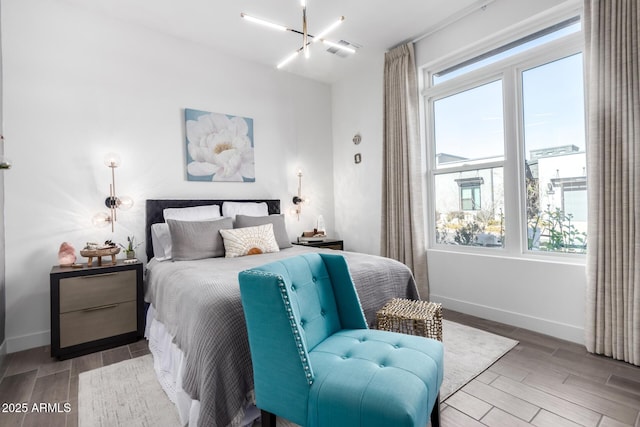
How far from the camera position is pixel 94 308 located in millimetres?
2537

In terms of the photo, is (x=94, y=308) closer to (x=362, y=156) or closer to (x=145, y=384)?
(x=145, y=384)

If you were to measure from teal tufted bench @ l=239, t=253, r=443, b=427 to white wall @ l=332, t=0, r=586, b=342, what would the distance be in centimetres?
178

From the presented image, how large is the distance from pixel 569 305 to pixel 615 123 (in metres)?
1.41

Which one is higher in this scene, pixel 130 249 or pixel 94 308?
pixel 130 249

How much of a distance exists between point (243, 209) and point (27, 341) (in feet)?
7.07

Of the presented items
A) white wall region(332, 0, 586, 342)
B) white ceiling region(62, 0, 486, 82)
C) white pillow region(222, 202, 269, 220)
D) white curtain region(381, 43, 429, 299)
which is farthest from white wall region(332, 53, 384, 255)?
white pillow region(222, 202, 269, 220)

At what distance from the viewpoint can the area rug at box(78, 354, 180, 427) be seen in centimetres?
167

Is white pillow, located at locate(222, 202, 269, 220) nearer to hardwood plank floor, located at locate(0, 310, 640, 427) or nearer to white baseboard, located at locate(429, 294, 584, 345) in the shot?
hardwood plank floor, located at locate(0, 310, 640, 427)

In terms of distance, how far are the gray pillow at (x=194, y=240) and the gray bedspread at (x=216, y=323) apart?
1.16ft

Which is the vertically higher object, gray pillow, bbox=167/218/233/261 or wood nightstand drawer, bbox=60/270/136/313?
gray pillow, bbox=167/218/233/261

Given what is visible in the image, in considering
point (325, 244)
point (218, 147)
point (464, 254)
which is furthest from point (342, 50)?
point (464, 254)

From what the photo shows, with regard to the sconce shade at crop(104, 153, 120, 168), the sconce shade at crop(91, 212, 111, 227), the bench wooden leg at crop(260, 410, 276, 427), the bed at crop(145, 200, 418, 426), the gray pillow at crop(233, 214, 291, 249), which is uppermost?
the sconce shade at crop(104, 153, 120, 168)

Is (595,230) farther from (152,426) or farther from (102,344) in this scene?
(102,344)

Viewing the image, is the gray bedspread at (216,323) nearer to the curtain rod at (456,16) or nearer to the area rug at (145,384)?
the area rug at (145,384)
